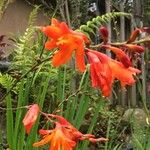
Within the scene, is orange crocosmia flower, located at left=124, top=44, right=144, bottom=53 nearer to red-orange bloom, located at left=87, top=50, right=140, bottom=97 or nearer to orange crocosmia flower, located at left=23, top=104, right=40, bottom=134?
red-orange bloom, located at left=87, top=50, right=140, bottom=97

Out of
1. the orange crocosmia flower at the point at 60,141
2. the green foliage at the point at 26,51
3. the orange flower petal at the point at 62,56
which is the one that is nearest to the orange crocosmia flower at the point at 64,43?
the orange flower petal at the point at 62,56

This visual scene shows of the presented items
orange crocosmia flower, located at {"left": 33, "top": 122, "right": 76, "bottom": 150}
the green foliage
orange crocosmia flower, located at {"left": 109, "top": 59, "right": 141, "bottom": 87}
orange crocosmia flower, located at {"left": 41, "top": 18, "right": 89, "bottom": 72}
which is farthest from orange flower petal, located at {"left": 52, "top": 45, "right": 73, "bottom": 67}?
the green foliage

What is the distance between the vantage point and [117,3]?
981 centimetres

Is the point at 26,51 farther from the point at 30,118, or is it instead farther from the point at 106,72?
the point at 106,72

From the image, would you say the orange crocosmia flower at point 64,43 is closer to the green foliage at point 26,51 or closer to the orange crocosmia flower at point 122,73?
the orange crocosmia flower at point 122,73

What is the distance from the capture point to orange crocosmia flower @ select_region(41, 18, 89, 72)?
4.00ft

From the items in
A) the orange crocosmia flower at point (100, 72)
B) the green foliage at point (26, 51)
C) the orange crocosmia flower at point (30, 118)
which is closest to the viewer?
the orange crocosmia flower at point (100, 72)

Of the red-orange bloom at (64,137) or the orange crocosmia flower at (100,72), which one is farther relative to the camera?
the red-orange bloom at (64,137)

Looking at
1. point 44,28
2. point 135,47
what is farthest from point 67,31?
point 135,47

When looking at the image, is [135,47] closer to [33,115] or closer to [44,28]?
[44,28]

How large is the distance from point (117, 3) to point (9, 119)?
797 cm

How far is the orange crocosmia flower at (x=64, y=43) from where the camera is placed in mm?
1221

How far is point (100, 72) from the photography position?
119 cm

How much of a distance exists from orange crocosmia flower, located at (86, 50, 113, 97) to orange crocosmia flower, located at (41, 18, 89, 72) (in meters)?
0.03
